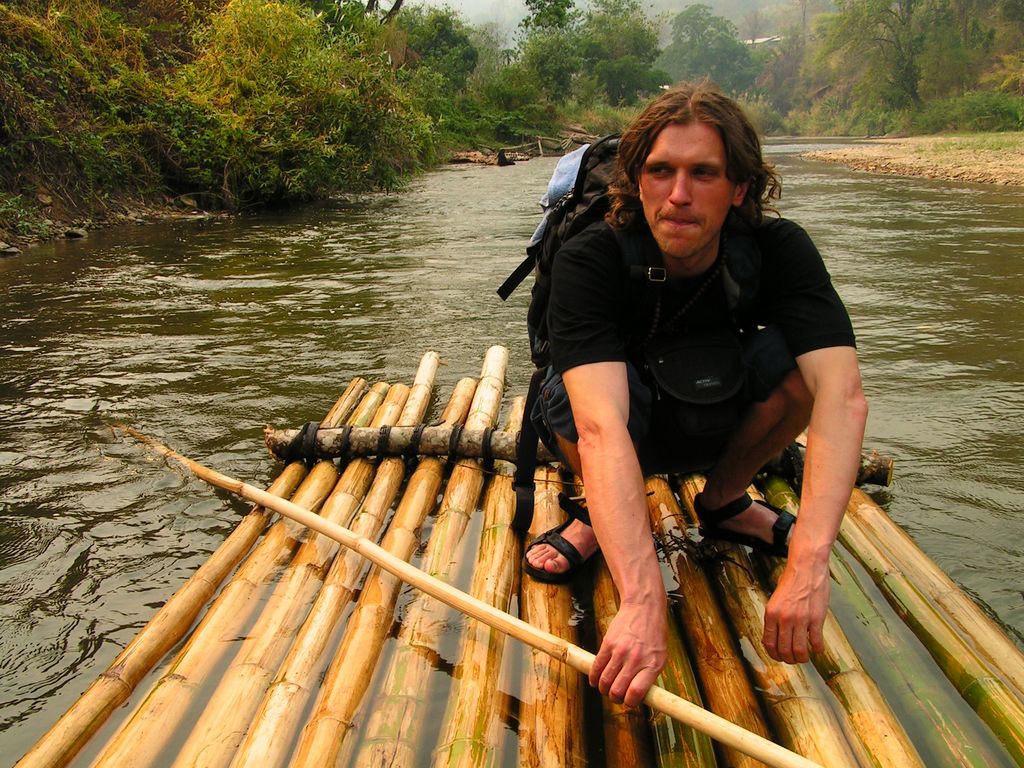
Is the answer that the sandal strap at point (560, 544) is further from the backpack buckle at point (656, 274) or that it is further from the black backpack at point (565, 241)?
the backpack buckle at point (656, 274)

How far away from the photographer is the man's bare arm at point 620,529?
1579mm

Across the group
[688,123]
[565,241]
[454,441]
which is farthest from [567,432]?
[454,441]

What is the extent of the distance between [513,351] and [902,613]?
3.36 meters

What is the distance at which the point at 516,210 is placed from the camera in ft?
41.5

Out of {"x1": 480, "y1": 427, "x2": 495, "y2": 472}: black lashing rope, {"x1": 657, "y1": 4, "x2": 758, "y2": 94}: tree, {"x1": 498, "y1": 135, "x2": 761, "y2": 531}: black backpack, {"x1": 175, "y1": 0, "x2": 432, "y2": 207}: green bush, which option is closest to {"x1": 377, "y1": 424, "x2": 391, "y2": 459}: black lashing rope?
{"x1": 480, "y1": 427, "x2": 495, "y2": 472}: black lashing rope

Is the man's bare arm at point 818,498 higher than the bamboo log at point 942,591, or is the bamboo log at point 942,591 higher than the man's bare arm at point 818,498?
the man's bare arm at point 818,498

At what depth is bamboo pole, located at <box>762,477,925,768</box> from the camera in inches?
62.3

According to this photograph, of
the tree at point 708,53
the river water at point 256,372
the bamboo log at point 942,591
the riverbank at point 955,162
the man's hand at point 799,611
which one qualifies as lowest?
the tree at point 708,53

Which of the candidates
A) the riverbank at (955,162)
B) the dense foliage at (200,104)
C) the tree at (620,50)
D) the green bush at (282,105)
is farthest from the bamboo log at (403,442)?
the tree at (620,50)

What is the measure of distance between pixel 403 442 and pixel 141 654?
4.46 feet

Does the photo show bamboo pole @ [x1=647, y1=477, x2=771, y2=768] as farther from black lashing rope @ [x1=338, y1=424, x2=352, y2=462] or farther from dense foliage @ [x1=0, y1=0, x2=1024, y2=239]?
dense foliage @ [x1=0, y1=0, x2=1024, y2=239]

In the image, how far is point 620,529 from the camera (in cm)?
175

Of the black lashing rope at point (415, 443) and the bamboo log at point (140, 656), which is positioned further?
the black lashing rope at point (415, 443)

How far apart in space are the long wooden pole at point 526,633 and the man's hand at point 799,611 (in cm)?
31
